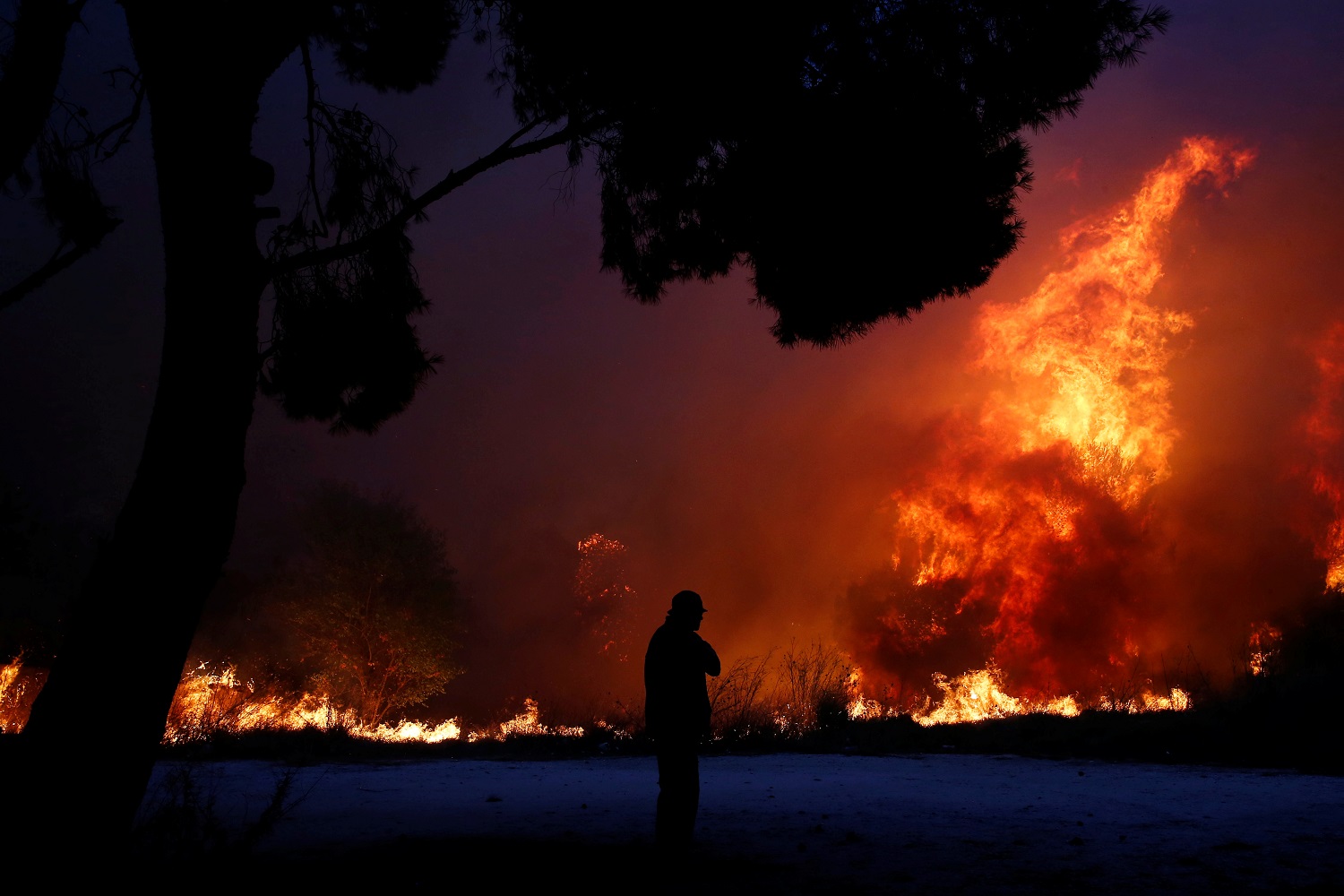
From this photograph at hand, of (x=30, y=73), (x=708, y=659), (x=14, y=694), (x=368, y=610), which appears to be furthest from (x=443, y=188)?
(x=368, y=610)

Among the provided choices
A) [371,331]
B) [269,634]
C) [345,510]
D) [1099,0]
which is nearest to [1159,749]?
[1099,0]

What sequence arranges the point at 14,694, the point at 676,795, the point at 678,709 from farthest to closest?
1. the point at 14,694
2. the point at 678,709
3. the point at 676,795

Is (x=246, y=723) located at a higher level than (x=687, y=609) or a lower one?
higher

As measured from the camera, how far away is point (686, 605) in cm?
543

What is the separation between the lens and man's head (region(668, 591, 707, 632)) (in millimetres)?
5375

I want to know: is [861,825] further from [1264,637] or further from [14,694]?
[1264,637]

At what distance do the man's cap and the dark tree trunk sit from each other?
9.37 feet

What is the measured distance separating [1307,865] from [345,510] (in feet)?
106

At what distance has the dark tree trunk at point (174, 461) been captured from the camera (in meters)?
3.27

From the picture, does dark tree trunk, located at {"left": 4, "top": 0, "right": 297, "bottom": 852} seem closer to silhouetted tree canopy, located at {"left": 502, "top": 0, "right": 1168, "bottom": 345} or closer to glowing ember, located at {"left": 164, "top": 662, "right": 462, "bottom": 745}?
silhouetted tree canopy, located at {"left": 502, "top": 0, "right": 1168, "bottom": 345}

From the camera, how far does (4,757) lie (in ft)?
10.6

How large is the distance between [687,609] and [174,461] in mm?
3240

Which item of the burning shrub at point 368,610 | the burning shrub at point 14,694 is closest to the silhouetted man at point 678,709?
the burning shrub at point 14,694

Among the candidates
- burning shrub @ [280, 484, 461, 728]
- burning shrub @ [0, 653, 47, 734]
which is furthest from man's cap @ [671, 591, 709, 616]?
burning shrub @ [280, 484, 461, 728]
